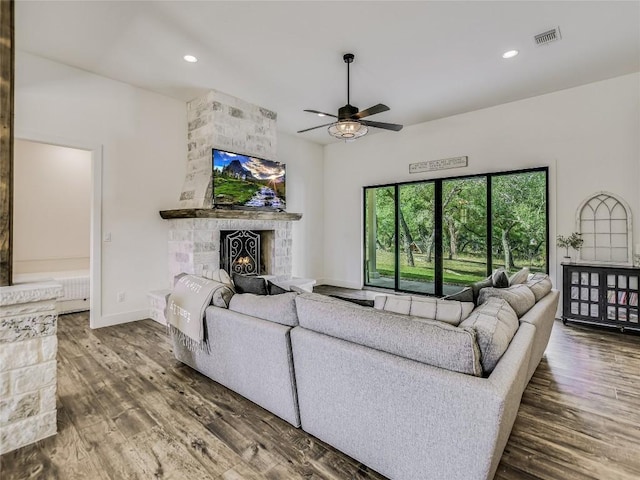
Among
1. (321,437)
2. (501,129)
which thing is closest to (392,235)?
(501,129)

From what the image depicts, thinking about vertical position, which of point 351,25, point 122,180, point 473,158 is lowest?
point 122,180

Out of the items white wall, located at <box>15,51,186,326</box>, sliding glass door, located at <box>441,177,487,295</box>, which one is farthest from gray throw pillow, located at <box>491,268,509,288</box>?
white wall, located at <box>15,51,186,326</box>

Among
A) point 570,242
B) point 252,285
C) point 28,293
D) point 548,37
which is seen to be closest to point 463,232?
point 570,242

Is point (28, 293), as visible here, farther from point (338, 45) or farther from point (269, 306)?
point (338, 45)

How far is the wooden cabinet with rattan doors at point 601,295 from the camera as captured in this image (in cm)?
388

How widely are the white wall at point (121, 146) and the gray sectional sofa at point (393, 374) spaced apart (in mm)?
2908

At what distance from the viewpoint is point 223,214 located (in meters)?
4.64

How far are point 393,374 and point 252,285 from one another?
1.42 m

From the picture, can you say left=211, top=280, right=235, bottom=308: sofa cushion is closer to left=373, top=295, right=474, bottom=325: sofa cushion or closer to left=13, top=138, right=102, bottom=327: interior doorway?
left=373, top=295, right=474, bottom=325: sofa cushion

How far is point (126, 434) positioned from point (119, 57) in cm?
396

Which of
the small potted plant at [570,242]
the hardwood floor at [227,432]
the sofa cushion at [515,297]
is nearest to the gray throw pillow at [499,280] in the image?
the sofa cushion at [515,297]

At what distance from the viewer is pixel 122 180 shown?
Result: 4.43 meters

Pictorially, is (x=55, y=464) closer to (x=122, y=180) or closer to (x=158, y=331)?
(x=158, y=331)

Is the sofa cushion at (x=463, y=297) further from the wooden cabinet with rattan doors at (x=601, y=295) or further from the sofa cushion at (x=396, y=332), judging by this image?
the wooden cabinet with rattan doors at (x=601, y=295)
